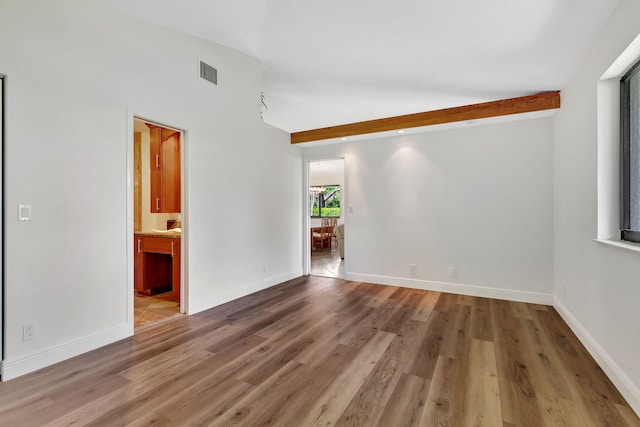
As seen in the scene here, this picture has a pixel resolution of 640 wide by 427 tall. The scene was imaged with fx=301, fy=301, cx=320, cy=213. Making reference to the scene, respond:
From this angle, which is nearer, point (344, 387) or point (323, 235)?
point (344, 387)

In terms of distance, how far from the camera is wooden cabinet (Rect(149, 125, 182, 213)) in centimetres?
379

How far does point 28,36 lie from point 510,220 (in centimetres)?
491

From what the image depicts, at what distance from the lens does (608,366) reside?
202cm

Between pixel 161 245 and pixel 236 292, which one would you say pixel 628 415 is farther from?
pixel 161 245

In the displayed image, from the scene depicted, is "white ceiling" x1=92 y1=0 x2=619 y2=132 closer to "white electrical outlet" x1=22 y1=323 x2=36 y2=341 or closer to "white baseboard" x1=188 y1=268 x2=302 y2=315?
"white electrical outlet" x1=22 y1=323 x2=36 y2=341

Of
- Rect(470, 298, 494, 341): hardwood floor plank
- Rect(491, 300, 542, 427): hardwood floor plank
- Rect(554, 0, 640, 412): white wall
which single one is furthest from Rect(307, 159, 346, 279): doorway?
Rect(554, 0, 640, 412): white wall

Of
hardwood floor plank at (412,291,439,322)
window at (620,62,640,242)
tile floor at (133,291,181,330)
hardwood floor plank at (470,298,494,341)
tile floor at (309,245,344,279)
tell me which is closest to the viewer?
window at (620,62,640,242)

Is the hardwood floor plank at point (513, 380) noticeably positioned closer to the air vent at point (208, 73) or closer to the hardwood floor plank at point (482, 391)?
the hardwood floor plank at point (482, 391)

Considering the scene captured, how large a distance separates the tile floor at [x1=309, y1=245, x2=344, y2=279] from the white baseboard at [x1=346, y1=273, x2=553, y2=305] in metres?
0.58

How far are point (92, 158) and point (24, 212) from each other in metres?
0.60

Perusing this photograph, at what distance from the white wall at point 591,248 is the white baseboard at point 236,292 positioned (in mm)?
3461

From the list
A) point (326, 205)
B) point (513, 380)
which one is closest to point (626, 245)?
point (513, 380)

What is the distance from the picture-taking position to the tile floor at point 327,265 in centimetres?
536

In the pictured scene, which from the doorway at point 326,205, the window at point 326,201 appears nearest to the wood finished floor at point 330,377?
the doorway at point 326,205
